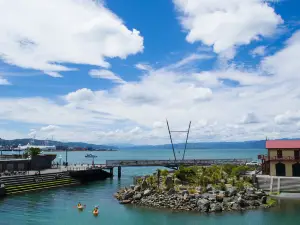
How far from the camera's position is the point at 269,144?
7062cm

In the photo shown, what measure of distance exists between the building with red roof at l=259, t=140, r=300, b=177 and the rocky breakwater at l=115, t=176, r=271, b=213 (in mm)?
13523

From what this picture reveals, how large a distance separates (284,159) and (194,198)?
24.7m

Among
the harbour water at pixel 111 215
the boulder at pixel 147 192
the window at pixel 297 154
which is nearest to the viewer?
the harbour water at pixel 111 215

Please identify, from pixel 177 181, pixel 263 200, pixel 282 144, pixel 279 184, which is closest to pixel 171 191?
pixel 177 181

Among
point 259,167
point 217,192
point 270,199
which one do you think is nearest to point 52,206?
point 217,192

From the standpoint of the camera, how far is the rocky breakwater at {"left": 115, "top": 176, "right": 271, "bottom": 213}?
163 feet

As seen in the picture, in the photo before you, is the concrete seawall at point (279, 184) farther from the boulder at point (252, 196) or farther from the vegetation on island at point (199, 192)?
the boulder at point (252, 196)

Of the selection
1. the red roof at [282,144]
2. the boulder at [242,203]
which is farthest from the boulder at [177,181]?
the red roof at [282,144]

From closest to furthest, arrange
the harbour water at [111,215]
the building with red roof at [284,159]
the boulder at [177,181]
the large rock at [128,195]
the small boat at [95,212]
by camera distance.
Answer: the harbour water at [111,215], the small boat at [95,212], the large rock at [128,195], the boulder at [177,181], the building with red roof at [284,159]

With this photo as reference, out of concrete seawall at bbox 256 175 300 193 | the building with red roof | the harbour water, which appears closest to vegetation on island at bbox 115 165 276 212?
concrete seawall at bbox 256 175 300 193

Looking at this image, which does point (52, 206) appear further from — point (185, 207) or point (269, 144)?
point (269, 144)

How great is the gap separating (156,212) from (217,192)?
11.3m

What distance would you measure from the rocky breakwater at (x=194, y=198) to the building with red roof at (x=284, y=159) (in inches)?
532

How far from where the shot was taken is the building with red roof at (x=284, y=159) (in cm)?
6712
